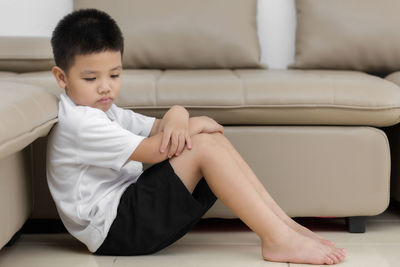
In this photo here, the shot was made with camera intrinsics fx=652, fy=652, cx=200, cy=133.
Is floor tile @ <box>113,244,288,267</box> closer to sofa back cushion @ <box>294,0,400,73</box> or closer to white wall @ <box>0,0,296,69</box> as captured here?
sofa back cushion @ <box>294,0,400,73</box>

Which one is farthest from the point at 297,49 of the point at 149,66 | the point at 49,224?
the point at 49,224

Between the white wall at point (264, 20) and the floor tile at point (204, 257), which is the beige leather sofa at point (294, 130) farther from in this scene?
the white wall at point (264, 20)

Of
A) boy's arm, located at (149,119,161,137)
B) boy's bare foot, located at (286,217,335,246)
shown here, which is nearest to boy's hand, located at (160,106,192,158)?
boy's arm, located at (149,119,161,137)

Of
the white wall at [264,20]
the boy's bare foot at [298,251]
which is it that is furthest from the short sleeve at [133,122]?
the white wall at [264,20]

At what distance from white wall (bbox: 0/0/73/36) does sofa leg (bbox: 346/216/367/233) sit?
1.43 meters

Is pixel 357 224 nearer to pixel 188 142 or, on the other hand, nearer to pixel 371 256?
pixel 371 256

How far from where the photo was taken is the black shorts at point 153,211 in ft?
5.02

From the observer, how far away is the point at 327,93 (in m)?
1.80

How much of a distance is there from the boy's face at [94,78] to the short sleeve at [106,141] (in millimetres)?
76

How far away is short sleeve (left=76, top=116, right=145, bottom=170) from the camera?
1.48 m

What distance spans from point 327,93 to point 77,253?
795mm

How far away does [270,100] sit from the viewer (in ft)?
5.86

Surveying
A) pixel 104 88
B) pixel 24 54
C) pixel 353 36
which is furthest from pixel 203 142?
pixel 353 36

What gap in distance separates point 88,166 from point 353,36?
1215mm
